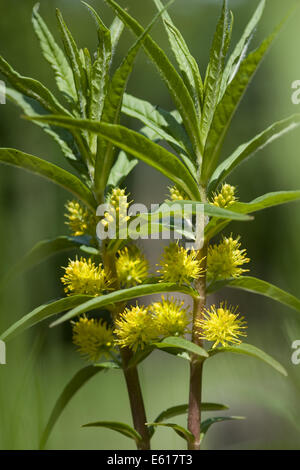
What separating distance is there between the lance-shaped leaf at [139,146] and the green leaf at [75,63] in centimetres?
5

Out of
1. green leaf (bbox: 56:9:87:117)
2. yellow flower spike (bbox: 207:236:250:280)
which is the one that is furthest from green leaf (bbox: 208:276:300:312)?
green leaf (bbox: 56:9:87:117)

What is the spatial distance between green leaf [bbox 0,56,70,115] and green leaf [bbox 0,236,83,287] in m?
0.08

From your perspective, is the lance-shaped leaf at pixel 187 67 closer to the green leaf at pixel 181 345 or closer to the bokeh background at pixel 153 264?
the green leaf at pixel 181 345

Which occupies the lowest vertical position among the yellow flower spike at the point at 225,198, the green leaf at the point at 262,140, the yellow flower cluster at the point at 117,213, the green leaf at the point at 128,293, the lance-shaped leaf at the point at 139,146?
the green leaf at the point at 128,293

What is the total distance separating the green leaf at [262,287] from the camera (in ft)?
0.70

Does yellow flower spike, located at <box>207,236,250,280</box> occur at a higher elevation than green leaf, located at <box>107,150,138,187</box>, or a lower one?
lower

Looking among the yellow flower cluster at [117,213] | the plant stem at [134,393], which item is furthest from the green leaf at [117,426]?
the yellow flower cluster at [117,213]

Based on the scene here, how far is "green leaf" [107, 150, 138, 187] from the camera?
0.26 m

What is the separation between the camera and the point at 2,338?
20cm

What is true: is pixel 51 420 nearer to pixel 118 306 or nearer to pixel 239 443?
pixel 118 306

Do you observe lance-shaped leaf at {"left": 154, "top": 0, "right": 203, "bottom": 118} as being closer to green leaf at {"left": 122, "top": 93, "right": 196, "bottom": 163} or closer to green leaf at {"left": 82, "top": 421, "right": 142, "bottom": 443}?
green leaf at {"left": 122, "top": 93, "right": 196, "bottom": 163}

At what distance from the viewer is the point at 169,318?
0.23m

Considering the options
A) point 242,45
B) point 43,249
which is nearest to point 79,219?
point 43,249

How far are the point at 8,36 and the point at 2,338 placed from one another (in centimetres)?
42
